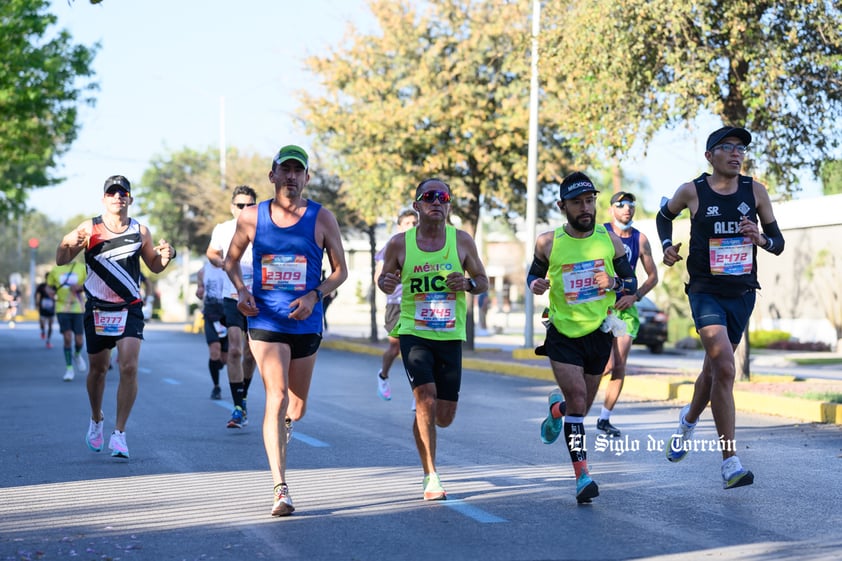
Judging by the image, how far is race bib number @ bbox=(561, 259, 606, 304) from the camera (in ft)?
26.5

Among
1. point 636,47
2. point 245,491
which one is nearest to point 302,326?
point 245,491

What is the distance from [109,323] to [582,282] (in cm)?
375

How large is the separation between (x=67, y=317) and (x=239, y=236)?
12.4 m

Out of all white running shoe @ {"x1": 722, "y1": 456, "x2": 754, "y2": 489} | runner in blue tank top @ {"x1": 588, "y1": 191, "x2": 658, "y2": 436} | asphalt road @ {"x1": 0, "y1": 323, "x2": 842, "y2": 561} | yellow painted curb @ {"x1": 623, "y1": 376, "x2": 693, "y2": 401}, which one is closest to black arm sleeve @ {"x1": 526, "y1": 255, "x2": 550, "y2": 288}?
asphalt road @ {"x1": 0, "y1": 323, "x2": 842, "y2": 561}

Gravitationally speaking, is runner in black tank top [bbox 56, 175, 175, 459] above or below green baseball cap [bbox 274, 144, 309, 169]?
below

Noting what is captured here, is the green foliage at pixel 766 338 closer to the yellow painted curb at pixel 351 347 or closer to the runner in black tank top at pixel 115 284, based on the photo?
the yellow painted curb at pixel 351 347

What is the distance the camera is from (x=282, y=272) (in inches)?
298

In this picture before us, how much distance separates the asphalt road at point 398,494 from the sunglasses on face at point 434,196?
181 cm

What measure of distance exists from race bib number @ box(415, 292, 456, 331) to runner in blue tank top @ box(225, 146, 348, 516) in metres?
0.51

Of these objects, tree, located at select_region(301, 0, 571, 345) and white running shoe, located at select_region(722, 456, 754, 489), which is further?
tree, located at select_region(301, 0, 571, 345)

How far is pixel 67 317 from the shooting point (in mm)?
19359

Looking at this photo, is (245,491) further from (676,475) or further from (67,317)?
(67,317)

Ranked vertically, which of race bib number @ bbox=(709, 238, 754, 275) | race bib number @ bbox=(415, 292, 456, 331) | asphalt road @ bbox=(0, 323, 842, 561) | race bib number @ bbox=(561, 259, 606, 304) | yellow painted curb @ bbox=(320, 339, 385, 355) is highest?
race bib number @ bbox=(709, 238, 754, 275)

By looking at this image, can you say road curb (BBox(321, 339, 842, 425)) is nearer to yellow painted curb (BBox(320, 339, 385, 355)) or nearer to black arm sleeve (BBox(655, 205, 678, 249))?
black arm sleeve (BBox(655, 205, 678, 249))
